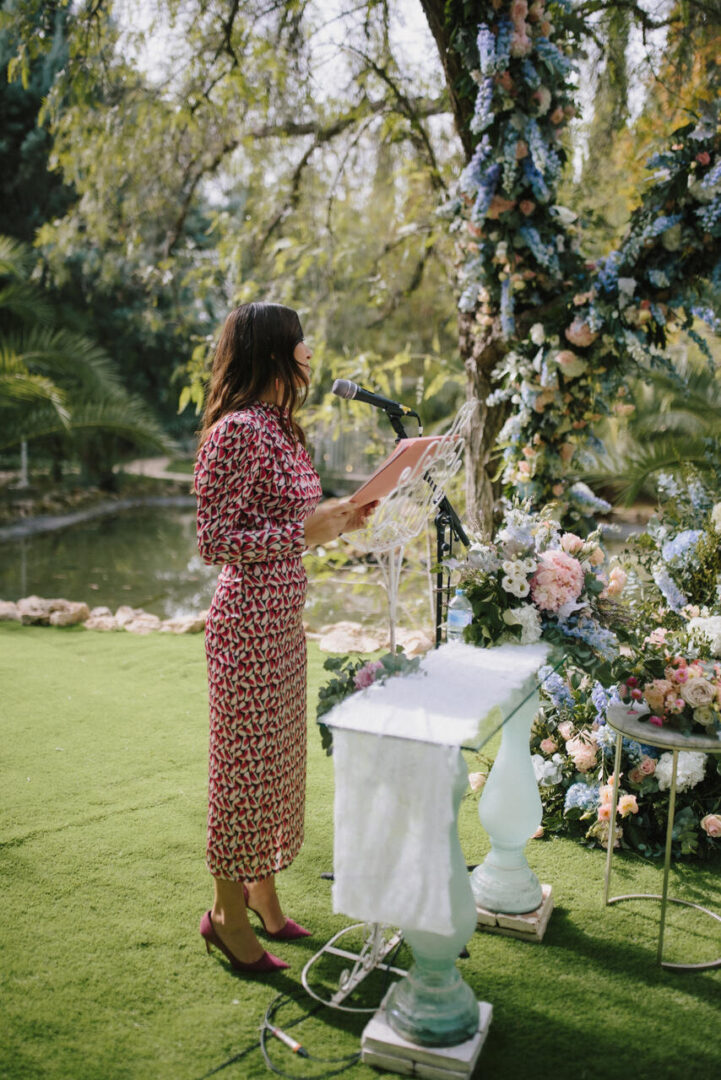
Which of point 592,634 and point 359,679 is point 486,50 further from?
point 359,679

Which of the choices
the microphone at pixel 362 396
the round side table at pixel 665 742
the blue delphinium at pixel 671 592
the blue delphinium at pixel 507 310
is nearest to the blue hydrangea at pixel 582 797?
the round side table at pixel 665 742

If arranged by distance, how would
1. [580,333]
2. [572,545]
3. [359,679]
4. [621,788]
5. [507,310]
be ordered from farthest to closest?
[507,310], [580,333], [621,788], [572,545], [359,679]

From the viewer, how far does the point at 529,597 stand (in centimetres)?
253

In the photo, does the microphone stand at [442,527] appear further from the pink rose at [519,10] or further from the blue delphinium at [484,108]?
the pink rose at [519,10]

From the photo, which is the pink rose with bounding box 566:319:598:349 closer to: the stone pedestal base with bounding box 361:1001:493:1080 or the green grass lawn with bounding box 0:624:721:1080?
the green grass lawn with bounding box 0:624:721:1080

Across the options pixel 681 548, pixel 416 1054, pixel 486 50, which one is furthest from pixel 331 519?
pixel 486 50

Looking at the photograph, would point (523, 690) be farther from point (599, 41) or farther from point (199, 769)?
point (599, 41)

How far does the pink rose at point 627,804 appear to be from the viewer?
304 cm

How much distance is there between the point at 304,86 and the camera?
21.4ft

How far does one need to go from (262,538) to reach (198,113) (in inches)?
219

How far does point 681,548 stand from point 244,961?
2.05 metres

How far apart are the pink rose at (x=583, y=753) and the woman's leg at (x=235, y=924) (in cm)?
135

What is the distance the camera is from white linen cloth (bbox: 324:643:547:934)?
5.82 feet

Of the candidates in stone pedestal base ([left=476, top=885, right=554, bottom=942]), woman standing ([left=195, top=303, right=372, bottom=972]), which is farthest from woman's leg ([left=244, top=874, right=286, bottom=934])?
stone pedestal base ([left=476, top=885, right=554, bottom=942])
